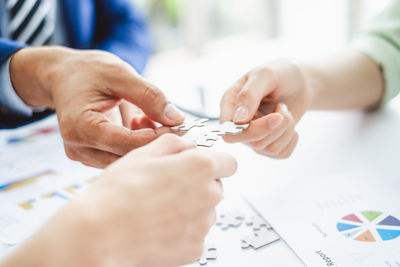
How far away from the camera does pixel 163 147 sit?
1.98 feet

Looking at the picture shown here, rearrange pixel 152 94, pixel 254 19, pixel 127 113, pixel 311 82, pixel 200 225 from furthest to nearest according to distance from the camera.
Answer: pixel 254 19 → pixel 311 82 → pixel 127 113 → pixel 152 94 → pixel 200 225

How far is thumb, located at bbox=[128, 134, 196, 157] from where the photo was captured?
1.87 ft

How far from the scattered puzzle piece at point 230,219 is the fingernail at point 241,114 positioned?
0.80ft

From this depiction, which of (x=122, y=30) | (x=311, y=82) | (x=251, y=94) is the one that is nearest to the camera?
(x=251, y=94)

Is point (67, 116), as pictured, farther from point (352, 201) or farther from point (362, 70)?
point (362, 70)

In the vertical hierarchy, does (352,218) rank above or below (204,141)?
below

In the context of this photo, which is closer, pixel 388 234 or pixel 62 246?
pixel 62 246

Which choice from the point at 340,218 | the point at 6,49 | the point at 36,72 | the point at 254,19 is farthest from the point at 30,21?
the point at 254,19

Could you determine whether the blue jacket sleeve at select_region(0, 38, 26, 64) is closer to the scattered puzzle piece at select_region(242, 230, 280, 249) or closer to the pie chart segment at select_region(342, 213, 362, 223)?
the scattered puzzle piece at select_region(242, 230, 280, 249)

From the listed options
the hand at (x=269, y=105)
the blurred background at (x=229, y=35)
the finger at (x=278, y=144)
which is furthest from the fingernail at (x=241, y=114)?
the blurred background at (x=229, y=35)

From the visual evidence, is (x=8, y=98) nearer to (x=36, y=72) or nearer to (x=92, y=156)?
(x=36, y=72)

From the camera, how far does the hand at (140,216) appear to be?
16.8 inches

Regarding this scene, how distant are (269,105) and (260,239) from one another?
49cm

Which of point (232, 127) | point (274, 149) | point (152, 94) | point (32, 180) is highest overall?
point (152, 94)
